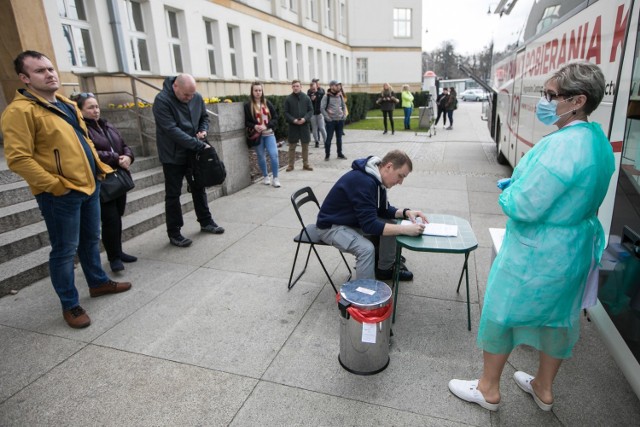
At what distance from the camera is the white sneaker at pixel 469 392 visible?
233cm

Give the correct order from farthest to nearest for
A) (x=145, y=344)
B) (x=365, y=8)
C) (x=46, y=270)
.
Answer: (x=365, y=8) → (x=46, y=270) → (x=145, y=344)

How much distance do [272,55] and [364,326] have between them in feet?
58.5

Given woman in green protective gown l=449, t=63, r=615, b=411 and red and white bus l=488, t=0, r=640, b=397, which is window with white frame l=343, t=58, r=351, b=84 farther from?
woman in green protective gown l=449, t=63, r=615, b=411

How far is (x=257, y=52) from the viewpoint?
55.9ft

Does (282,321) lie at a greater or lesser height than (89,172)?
lesser

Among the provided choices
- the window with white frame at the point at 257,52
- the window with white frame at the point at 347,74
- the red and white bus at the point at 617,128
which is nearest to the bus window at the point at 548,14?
the red and white bus at the point at 617,128

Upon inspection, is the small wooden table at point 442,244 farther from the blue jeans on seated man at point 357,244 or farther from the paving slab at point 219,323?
the paving slab at point 219,323

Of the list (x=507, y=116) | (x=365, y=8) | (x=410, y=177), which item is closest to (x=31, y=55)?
(x=410, y=177)

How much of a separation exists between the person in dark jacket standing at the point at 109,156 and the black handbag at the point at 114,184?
0.06 m

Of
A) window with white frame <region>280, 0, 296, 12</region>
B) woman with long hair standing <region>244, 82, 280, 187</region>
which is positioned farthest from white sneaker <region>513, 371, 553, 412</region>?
window with white frame <region>280, 0, 296, 12</region>

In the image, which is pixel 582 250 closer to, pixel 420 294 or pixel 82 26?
pixel 420 294

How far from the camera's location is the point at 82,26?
8.80 m

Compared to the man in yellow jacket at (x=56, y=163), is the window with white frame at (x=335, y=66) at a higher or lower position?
higher

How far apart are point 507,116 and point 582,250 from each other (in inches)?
307
